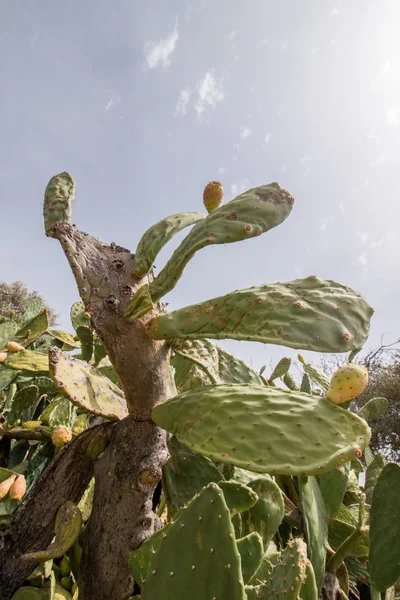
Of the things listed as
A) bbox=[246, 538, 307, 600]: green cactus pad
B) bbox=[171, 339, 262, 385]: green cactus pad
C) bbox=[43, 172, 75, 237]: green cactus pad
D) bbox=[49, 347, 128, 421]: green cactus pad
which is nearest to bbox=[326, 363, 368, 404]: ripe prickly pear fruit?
bbox=[246, 538, 307, 600]: green cactus pad

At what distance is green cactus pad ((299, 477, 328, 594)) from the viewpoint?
0.99 metres

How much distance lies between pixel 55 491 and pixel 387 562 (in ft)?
2.78

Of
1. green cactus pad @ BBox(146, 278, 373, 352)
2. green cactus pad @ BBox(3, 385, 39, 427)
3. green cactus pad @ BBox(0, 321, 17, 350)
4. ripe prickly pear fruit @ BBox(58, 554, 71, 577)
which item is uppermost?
green cactus pad @ BBox(0, 321, 17, 350)

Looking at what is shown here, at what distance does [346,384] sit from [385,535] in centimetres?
53

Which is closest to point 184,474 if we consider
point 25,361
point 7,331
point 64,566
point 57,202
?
point 64,566

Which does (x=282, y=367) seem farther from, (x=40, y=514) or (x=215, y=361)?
(x=40, y=514)

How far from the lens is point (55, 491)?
3.17ft

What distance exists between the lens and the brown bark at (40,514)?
3.10ft

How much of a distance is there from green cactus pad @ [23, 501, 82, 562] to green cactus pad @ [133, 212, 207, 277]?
578 mm

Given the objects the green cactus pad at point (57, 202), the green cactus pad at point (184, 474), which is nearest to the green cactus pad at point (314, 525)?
the green cactus pad at point (184, 474)

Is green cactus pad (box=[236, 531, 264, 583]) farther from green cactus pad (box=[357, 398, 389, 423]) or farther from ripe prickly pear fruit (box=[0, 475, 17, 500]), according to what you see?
green cactus pad (box=[357, 398, 389, 423])

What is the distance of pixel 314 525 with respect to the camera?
1.04 m

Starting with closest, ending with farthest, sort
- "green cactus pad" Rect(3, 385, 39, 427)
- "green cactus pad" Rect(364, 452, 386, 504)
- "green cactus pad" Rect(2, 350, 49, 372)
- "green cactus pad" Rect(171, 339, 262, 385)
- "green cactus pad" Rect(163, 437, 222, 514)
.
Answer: "green cactus pad" Rect(163, 437, 222, 514), "green cactus pad" Rect(171, 339, 262, 385), "green cactus pad" Rect(3, 385, 39, 427), "green cactus pad" Rect(2, 350, 49, 372), "green cactus pad" Rect(364, 452, 386, 504)

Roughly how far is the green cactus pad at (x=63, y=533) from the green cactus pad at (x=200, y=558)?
32 centimetres
